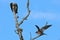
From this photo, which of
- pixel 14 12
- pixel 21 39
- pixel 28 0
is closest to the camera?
pixel 21 39

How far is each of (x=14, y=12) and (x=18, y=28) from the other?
0.18 m

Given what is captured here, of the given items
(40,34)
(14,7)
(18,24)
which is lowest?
(40,34)

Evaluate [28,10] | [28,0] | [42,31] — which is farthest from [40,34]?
[28,0]

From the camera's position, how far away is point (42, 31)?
3.45 ft

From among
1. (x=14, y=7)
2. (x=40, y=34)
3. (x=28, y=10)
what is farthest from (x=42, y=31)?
(x=14, y=7)

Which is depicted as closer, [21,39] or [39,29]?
[21,39]

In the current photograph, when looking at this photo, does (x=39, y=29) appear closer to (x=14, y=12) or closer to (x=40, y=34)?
(x=40, y=34)

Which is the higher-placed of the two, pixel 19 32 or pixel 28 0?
pixel 28 0

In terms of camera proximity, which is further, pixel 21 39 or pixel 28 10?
pixel 28 10

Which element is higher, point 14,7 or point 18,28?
point 14,7

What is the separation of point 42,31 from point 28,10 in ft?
0.78

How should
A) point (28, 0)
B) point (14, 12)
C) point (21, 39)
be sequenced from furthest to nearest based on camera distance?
point (28, 0)
point (14, 12)
point (21, 39)

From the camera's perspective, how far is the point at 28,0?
119cm

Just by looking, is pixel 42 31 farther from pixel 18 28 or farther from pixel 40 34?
pixel 18 28
